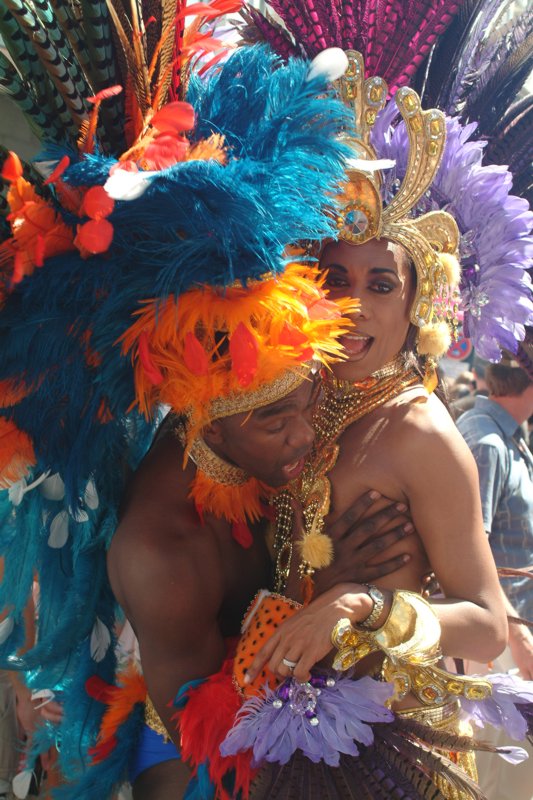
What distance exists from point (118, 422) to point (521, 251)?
1.37m

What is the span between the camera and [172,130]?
1.89m

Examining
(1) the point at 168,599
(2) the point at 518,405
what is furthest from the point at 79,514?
(2) the point at 518,405

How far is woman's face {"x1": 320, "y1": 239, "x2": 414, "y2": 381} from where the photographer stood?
242 centimetres

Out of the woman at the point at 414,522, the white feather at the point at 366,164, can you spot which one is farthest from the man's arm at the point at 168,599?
the white feather at the point at 366,164

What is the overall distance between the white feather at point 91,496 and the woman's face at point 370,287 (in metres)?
0.85

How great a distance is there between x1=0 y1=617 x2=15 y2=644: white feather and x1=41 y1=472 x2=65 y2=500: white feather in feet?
1.89

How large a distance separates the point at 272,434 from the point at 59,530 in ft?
2.62

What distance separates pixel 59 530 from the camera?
2584 millimetres

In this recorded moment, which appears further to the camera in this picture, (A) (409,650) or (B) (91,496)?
(B) (91,496)

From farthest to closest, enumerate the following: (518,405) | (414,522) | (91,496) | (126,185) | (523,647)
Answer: (518,405)
(523,647)
(91,496)
(414,522)
(126,185)

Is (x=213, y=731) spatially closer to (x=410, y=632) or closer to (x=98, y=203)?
(x=410, y=632)

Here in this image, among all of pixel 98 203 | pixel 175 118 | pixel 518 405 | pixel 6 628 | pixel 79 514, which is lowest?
pixel 518 405

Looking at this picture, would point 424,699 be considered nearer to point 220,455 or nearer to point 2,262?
point 220,455

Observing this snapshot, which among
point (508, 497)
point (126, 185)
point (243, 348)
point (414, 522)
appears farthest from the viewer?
point (508, 497)
